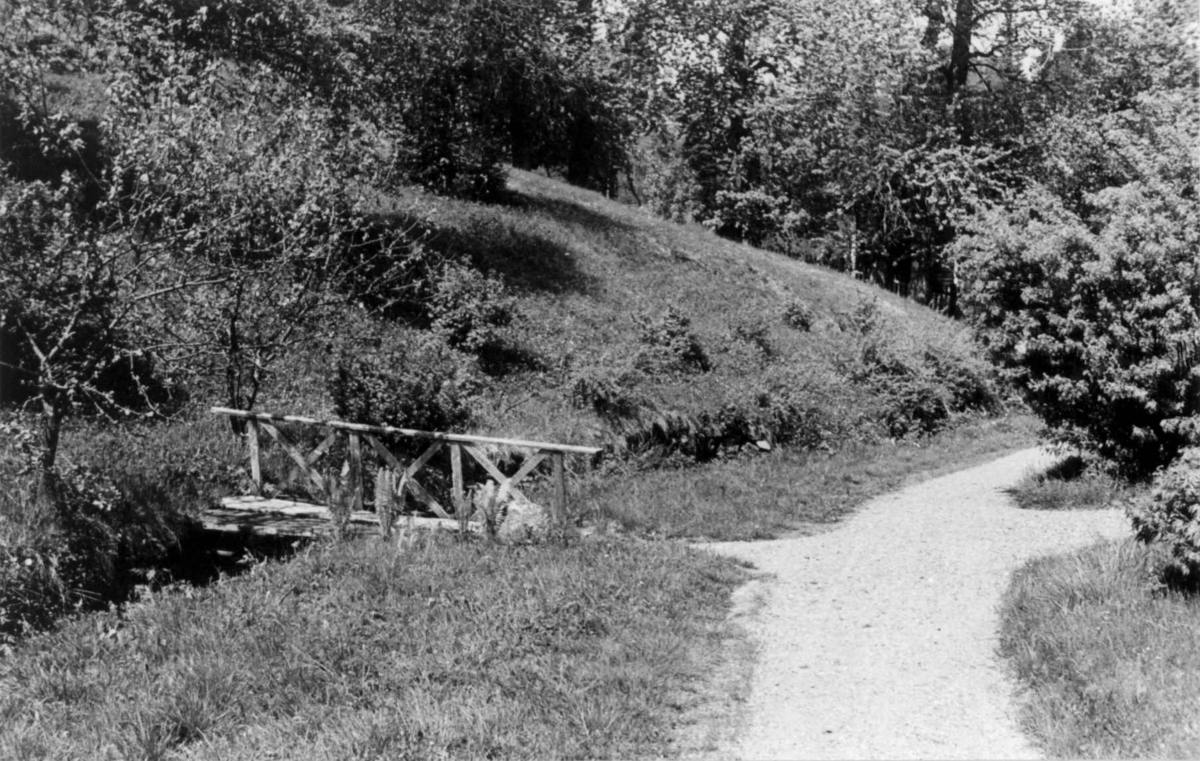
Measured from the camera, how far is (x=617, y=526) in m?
11.0

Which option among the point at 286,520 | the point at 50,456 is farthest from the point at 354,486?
the point at 50,456

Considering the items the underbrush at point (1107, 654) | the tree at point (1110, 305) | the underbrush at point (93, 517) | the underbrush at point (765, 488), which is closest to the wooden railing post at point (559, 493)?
the underbrush at point (765, 488)

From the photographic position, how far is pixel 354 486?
11.0 metres

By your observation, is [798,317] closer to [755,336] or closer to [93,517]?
[755,336]

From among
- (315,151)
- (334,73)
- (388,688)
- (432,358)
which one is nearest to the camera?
(388,688)

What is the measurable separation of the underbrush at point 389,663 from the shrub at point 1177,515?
10.6 ft

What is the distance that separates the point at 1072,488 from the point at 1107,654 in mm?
6850

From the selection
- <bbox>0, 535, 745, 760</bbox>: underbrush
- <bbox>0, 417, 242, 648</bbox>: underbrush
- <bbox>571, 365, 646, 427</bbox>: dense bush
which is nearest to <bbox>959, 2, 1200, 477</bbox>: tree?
<bbox>571, 365, 646, 427</bbox>: dense bush

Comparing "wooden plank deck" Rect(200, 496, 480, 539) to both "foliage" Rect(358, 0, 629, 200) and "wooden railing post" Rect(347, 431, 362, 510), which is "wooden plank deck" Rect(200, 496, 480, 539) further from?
"foliage" Rect(358, 0, 629, 200)

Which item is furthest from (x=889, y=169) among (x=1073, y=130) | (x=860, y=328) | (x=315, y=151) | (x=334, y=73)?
(x=315, y=151)

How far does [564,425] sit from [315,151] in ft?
16.5

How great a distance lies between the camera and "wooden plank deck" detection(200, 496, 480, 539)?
10039 millimetres

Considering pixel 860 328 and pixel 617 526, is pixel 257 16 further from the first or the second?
pixel 860 328

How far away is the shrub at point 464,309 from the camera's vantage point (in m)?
15.4
